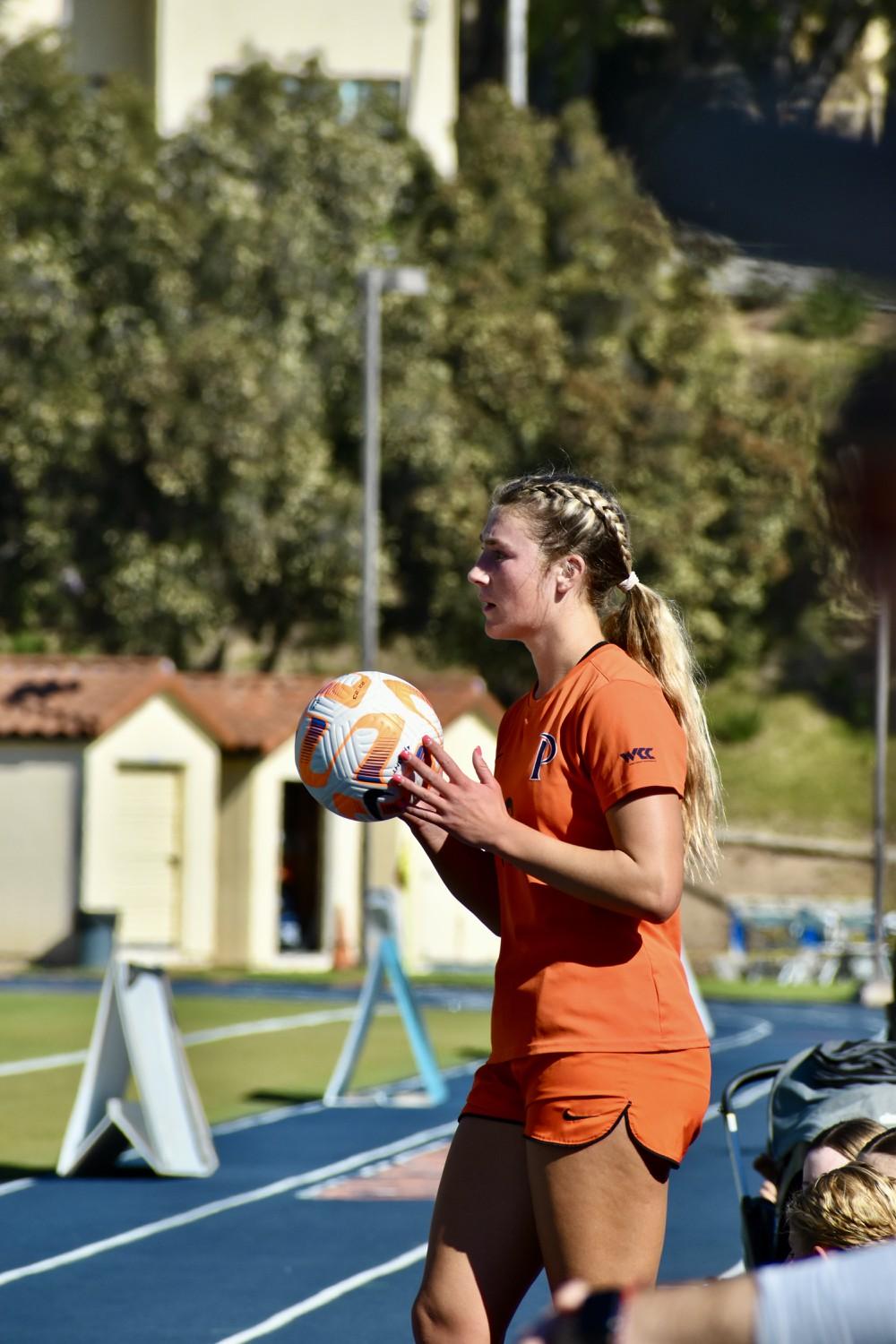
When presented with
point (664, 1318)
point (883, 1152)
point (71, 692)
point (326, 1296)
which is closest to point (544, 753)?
point (883, 1152)

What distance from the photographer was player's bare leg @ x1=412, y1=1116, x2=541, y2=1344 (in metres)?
3.43

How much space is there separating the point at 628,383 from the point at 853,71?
145ft

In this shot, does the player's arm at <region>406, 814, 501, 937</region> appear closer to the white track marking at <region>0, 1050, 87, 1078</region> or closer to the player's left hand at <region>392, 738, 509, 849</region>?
the player's left hand at <region>392, 738, 509, 849</region>

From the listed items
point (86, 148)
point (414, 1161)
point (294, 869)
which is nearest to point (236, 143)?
point (86, 148)

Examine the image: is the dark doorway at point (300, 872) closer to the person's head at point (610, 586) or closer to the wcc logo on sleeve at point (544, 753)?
the person's head at point (610, 586)

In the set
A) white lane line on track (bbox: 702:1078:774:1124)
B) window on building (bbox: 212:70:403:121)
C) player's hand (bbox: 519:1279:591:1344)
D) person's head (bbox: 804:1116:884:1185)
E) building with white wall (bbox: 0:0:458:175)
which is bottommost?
white lane line on track (bbox: 702:1078:774:1124)

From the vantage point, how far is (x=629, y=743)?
3.34 metres

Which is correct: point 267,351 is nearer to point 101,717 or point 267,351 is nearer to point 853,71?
point 101,717

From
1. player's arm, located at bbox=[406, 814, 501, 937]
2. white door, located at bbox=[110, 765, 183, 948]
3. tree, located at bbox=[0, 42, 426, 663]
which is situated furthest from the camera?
tree, located at bbox=[0, 42, 426, 663]

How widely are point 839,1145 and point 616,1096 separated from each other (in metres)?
1.42

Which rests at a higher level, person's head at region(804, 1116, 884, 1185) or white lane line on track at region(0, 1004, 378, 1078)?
person's head at region(804, 1116, 884, 1185)

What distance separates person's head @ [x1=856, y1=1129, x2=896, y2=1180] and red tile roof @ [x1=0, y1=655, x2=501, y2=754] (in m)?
27.1

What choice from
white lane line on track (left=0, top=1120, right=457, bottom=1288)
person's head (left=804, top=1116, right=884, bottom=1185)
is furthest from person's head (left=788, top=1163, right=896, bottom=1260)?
white lane line on track (left=0, top=1120, right=457, bottom=1288)

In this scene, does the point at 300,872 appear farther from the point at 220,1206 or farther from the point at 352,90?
the point at 352,90
